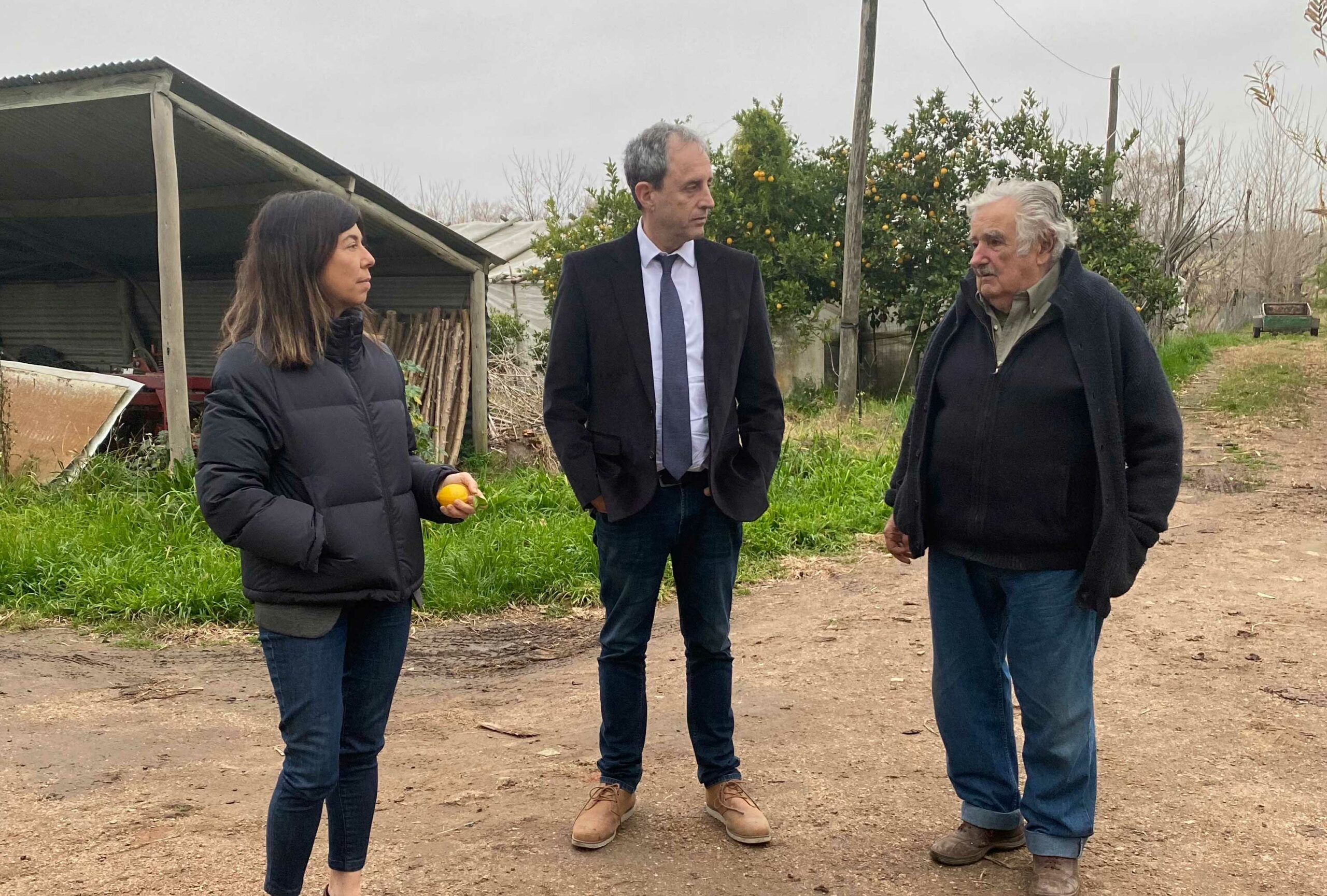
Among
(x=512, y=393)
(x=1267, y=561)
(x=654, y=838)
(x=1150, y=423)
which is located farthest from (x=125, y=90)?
(x=1267, y=561)

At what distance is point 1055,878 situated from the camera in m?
3.00

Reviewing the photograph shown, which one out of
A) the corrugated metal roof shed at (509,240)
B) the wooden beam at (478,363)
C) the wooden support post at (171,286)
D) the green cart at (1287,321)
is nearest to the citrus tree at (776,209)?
the corrugated metal roof shed at (509,240)

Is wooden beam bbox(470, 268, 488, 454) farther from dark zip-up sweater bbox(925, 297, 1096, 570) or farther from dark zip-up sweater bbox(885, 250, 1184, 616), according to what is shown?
dark zip-up sweater bbox(885, 250, 1184, 616)

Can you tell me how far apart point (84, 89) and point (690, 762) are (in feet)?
24.6

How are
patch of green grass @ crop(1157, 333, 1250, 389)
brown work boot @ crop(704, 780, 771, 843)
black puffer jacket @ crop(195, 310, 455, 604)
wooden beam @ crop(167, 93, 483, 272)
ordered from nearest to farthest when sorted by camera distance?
1. black puffer jacket @ crop(195, 310, 455, 604)
2. brown work boot @ crop(704, 780, 771, 843)
3. wooden beam @ crop(167, 93, 483, 272)
4. patch of green grass @ crop(1157, 333, 1250, 389)

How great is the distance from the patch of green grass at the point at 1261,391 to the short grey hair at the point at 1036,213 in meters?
12.6

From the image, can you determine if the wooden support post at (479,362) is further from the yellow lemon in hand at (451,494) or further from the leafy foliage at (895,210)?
the yellow lemon in hand at (451,494)

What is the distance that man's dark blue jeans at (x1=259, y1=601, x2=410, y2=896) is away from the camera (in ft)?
8.24

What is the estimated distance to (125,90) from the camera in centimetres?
834

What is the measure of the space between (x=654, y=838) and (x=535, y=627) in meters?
3.02

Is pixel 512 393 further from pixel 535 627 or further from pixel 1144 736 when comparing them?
pixel 1144 736

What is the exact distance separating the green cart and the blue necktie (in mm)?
33284

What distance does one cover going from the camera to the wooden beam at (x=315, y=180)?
8656 mm

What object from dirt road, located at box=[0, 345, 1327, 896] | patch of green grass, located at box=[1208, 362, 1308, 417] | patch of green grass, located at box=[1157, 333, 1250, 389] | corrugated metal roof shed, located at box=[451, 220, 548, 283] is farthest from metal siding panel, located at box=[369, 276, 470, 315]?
patch of green grass, located at box=[1208, 362, 1308, 417]
